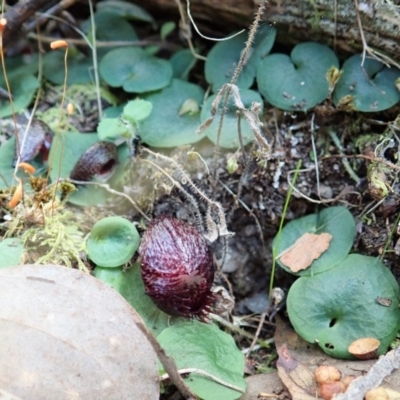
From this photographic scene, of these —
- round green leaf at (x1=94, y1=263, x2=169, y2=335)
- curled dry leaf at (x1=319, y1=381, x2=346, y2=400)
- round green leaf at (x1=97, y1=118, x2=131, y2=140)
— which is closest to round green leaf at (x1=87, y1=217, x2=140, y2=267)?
round green leaf at (x1=94, y1=263, x2=169, y2=335)

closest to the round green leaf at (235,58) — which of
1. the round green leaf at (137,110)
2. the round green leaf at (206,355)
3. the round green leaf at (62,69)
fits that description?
the round green leaf at (137,110)

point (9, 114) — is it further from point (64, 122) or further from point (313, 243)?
point (313, 243)

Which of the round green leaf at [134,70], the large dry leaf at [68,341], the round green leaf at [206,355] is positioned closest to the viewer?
the large dry leaf at [68,341]

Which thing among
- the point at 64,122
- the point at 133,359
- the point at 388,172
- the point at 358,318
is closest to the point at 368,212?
the point at 388,172

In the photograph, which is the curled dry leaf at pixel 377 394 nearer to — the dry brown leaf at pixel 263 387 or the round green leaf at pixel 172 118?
the dry brown leaf at pixel 263 387

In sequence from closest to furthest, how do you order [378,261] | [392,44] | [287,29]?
[378,261] < [392,44] < [287,29]

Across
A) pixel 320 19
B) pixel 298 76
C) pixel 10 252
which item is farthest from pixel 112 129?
pixel 320 19
